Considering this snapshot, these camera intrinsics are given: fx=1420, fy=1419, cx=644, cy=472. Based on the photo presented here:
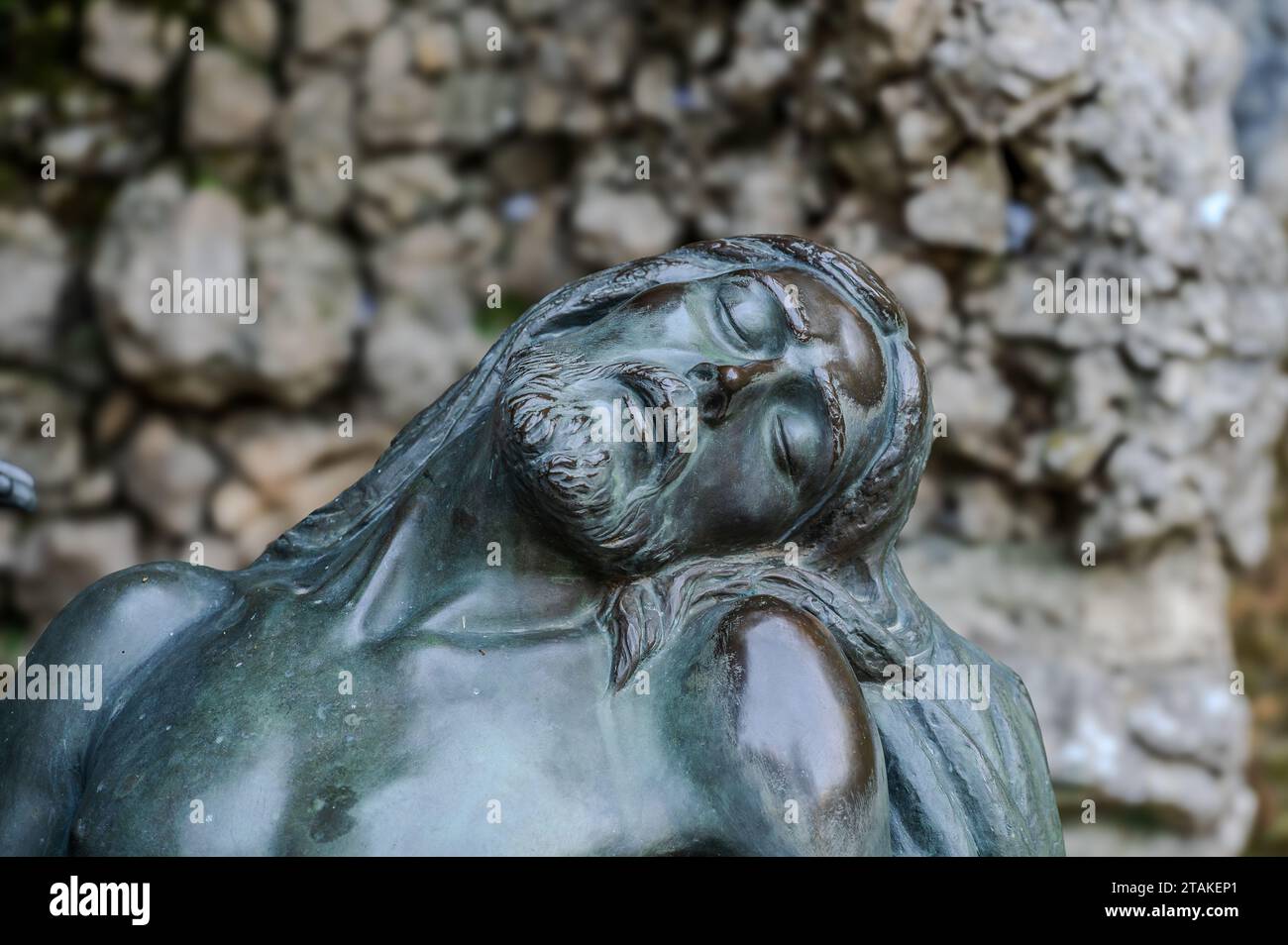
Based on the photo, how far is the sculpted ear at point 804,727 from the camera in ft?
4.22

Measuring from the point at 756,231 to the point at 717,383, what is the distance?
194 cm

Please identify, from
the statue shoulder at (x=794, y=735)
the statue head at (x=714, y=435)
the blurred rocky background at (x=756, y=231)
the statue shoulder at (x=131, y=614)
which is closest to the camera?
the statue shoulder at (x=794, y=735)

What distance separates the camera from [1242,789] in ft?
10.8

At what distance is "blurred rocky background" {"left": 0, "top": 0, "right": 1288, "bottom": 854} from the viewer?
307 centimetres

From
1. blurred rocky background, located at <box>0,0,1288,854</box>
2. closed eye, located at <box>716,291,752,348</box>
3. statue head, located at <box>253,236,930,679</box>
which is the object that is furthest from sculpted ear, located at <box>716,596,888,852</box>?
blurred rocky background, located at <box>0,0,1288,854</box>

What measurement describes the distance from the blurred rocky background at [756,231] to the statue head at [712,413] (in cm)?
169

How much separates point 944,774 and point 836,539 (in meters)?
0.27

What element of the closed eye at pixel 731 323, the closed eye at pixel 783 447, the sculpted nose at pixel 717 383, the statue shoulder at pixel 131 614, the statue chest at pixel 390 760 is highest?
the closed eye at pixel 731 323

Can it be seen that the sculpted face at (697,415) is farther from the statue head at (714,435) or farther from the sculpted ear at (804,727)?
the sculpted ear at (804,727)

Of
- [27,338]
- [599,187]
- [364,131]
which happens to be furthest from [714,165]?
[27,338]

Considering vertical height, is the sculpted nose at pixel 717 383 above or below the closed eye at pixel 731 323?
below

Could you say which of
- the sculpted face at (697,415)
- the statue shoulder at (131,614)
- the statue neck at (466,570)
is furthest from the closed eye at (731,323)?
the statue shoulder at (131,614)
